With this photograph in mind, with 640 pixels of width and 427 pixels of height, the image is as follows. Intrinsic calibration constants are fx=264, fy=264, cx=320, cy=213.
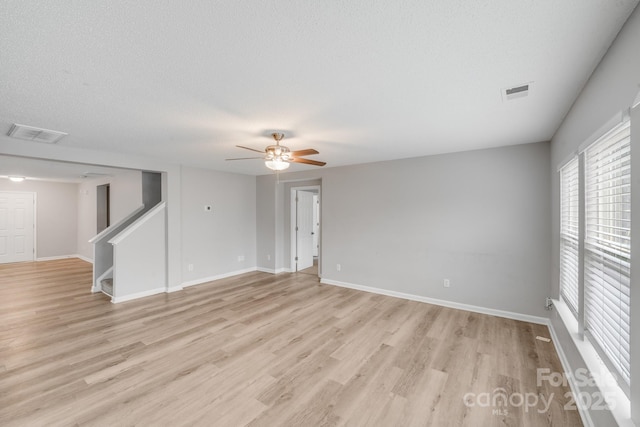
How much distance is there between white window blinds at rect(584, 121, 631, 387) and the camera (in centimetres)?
144

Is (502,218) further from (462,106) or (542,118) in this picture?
(462,106)

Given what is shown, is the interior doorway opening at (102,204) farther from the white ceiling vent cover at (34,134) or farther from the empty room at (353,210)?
the white ceiling vent cover at (34,134)

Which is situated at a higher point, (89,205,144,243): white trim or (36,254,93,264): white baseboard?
(89,205,144,243): white trim

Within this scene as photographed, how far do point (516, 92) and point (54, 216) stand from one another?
11.2m

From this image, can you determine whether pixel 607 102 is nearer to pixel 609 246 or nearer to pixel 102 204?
pixel 609 246

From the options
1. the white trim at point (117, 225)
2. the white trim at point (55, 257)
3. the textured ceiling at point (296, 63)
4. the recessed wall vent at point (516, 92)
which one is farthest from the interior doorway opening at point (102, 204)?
the recessed wall vent at point (516, 92)

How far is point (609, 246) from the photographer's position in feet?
5.49

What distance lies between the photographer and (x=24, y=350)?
2738 mm

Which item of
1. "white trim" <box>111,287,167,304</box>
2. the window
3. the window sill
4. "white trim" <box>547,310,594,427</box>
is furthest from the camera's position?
"white trim" <box>111,287,167,304</box>

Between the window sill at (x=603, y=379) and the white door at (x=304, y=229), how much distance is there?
493cm

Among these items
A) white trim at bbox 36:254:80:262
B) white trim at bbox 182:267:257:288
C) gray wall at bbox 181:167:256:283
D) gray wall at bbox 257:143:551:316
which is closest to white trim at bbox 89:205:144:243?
gray wall at bbox 181:167:256:283

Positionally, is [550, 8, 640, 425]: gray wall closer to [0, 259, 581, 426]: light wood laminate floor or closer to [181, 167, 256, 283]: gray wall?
[0, 259, 581, 426]: light wood laminate floor

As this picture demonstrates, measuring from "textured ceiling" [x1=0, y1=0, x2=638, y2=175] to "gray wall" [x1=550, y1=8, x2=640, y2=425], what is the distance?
0.24ft

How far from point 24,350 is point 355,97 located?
4133 mm
